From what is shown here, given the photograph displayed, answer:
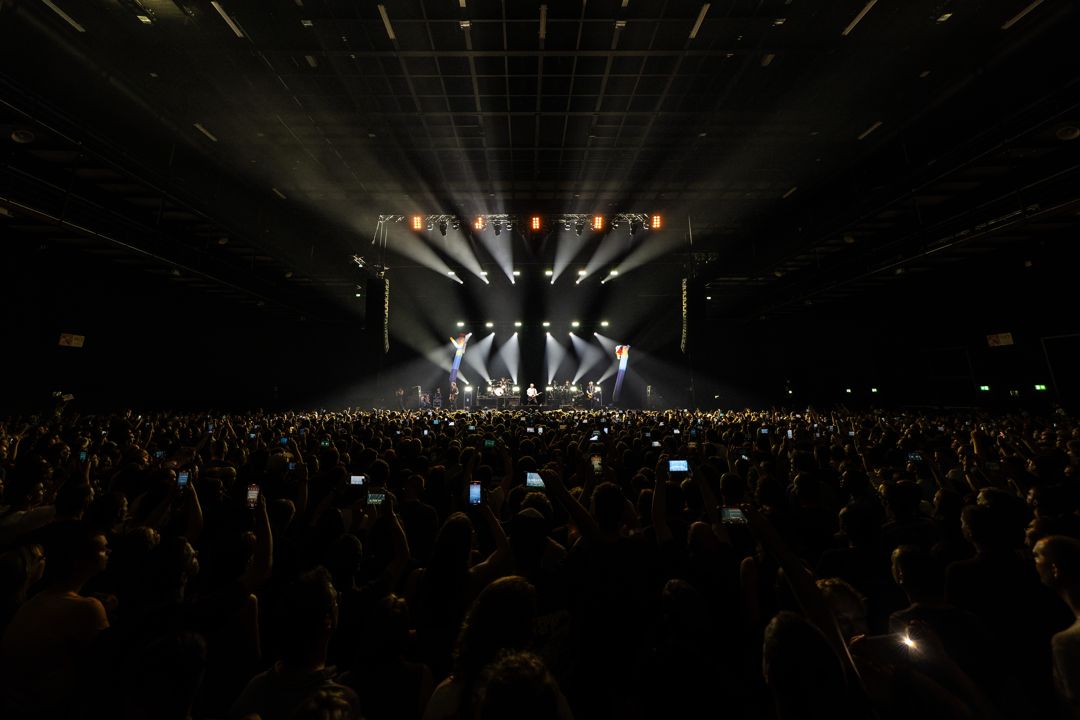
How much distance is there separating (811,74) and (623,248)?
11626 mm

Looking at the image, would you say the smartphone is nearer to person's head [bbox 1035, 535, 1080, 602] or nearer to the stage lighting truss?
person's head [bbox 1035, 535, 1080, 602]

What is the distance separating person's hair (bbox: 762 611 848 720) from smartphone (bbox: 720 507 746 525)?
93.1 inches

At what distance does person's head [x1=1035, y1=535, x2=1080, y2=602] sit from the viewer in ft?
6.46

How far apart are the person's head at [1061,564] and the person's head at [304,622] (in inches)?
132

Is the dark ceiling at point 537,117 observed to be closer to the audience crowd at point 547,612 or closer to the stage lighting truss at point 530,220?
the stage lighting truss at point 530,220

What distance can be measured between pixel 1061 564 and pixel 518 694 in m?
2.76

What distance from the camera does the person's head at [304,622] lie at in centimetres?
157

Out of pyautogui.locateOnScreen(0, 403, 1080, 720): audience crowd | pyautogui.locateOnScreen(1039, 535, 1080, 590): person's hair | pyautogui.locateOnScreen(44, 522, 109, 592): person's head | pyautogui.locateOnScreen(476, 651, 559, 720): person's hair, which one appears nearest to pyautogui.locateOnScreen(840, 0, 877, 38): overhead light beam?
pyautogui.locateOnScreen(0, 403, 1080, 720): audience crowd

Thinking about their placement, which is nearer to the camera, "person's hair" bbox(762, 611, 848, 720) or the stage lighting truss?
"person's hair" bbox(762, 611, 848, 720)

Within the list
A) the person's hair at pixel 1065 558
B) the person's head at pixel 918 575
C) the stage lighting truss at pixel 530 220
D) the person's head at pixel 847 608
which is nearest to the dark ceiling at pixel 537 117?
the stage lighting truss at pixel 530 220

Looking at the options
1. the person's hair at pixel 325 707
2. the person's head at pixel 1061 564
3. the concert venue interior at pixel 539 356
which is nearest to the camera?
the person's hair at pixel 325 707

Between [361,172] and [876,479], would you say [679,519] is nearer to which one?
[876,479]

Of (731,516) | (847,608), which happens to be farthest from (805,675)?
(731,516)

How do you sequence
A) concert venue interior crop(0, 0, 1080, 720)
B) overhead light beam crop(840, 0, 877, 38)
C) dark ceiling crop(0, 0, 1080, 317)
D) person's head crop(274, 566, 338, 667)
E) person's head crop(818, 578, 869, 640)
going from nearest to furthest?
person's head crop(274, 566, 338, 667)
concert venue interior crop(0, 0, 1080, 720)
person's head crop(818, 578, 869, 640)
overhead light beam crop(840, 0, 877, 38)
dark ceiling crop(0, 0, 1080, 317)
